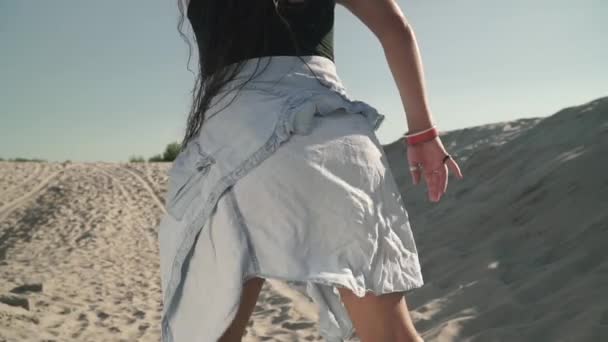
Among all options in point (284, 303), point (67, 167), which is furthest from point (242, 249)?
point (67, 167)

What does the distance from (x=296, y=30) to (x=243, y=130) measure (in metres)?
0.26

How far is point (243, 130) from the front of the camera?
1.11 m

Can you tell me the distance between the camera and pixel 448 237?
16.1 feet

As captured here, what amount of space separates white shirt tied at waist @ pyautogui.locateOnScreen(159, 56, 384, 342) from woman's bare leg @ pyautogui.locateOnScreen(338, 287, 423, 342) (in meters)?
0.32

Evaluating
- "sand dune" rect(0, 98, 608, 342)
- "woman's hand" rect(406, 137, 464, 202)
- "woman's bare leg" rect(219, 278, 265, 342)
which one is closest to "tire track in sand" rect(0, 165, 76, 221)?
"sand dune" rect(0, 98, 608, 342)

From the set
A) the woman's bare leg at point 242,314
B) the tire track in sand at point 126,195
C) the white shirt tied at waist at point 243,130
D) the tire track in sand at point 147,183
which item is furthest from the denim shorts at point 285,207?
the tire track in sand at point 147,183

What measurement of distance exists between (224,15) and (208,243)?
0.50 meters

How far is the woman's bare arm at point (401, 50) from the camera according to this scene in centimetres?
116

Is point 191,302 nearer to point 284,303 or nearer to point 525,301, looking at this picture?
point 525,301

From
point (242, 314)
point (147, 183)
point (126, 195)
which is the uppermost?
point (242, 314)

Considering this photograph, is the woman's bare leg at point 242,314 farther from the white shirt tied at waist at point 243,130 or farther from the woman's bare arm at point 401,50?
the woman's bare arm at point 401,50

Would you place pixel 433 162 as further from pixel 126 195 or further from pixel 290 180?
pixel 126 195

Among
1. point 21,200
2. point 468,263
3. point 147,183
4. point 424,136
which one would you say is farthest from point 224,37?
point 147,183

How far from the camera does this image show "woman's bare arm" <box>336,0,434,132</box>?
3.79 ft
